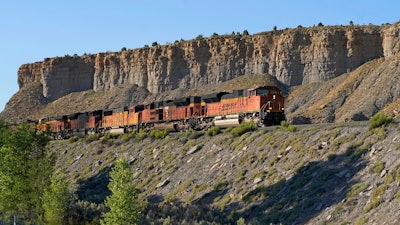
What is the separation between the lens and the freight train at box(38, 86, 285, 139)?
44969 millimetres

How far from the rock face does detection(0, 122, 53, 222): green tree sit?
6019cm

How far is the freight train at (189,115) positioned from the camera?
44969 mm

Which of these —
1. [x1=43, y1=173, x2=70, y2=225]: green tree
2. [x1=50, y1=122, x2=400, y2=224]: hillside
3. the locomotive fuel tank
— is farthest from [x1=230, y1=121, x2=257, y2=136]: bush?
[x1=43, y1=173, x2=70, y2=225]: green tree

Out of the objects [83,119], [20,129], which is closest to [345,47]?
[83,119]

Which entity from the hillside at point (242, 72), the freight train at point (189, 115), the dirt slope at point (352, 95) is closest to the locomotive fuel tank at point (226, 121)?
the freight train at point (189, 115)

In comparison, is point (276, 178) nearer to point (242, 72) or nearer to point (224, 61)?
point (242, 72)

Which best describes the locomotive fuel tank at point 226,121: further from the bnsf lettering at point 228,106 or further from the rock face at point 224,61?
the rock face at point 224,61

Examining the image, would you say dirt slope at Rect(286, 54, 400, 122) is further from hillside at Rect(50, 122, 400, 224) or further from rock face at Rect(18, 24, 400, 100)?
hillside at Rect(50, 122, 400, 224)

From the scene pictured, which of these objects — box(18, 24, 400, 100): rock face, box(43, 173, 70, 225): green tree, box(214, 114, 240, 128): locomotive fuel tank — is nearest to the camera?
box(43, 173, 70, 225): green tree

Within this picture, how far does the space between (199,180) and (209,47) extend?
240 feet

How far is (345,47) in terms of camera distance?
90.7 metres

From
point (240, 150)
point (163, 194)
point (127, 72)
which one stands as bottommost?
point (163, 194)

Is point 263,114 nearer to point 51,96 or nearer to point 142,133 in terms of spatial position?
point 142,133

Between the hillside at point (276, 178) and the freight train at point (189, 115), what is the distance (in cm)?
345
